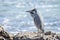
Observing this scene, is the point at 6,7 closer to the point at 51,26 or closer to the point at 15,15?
the point at 15,15

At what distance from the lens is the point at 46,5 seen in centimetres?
1780

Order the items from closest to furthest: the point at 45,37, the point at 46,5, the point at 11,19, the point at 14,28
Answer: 1. the point at 45,37
2. the point at 14,28
3. the point at 11,19
4. the point at 46,5

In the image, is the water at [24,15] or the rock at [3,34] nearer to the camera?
the rock at [3,34]

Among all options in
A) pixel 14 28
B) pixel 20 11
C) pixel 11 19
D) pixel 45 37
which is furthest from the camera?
pixel 20 11

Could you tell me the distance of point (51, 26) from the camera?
42.5ft

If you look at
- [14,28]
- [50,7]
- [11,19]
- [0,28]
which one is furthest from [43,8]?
[0,28]

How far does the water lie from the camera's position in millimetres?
12740

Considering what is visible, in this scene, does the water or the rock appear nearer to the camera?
Result: the rock

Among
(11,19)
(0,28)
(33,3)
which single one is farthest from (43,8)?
(0,28)

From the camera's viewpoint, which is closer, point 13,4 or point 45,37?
point 45,37

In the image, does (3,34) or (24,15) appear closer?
(3,34)

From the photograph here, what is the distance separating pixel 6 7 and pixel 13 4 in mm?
1112

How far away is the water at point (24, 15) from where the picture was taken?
12.7 m

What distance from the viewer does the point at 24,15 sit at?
1490 centimetres
